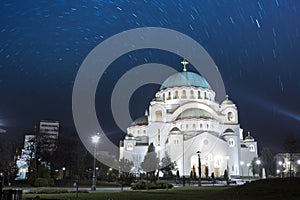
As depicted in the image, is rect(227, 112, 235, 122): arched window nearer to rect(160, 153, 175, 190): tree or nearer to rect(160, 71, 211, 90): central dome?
rect(160, 71, 211, 90): central dome

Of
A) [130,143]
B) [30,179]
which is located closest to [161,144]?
[130,143]

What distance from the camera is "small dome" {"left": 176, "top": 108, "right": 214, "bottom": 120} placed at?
62.9m

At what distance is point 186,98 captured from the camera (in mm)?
70812

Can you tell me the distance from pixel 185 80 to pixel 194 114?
1274cm

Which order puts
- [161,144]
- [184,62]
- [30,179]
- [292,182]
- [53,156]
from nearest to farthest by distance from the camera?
[292,182], [30,179], [53,156], [161,144], [184,62]

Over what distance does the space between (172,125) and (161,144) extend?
488 cm

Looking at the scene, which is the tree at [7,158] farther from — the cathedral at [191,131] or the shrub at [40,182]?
the cathedral at [191,131]

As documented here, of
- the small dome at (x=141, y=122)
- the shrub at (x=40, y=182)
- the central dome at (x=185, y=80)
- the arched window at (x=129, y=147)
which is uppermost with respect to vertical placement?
the central dome at (x=185, y=80)

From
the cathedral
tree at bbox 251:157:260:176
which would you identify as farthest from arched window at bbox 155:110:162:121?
tree at bbox 251:157:260:176

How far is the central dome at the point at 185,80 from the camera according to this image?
240 ft

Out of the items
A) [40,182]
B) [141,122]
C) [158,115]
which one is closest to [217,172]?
[158,115]

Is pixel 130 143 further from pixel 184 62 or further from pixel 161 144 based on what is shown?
pixel 184 62

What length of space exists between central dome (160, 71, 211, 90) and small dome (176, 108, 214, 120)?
935cm

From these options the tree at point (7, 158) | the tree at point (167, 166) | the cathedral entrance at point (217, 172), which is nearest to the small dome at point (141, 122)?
the tree at point (167, 166)
